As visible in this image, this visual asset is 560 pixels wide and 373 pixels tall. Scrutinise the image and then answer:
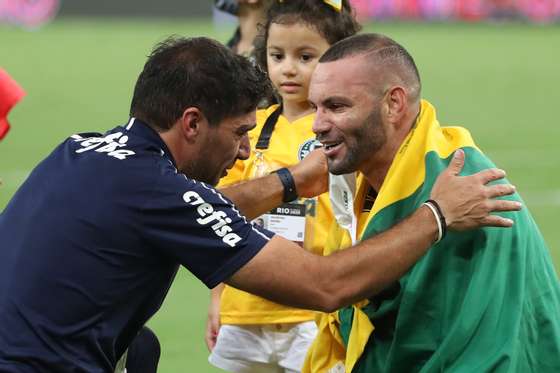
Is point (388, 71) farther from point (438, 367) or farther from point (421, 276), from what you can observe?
point (438, 367)

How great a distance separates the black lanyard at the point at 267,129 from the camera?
249 inches

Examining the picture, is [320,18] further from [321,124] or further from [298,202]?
[321,124]

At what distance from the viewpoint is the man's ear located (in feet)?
15.7

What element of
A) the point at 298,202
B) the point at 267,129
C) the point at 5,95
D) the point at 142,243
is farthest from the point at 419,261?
the point at 5,95

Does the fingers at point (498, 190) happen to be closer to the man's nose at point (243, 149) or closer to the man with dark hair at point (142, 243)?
the man with dark hair at point (142, 243)

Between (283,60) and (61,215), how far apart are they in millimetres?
2086

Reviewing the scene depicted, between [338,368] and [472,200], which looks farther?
[338,368]

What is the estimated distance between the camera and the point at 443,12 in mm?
36625

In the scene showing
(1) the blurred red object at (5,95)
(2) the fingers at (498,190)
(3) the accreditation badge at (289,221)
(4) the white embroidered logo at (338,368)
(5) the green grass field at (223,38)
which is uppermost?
(2) the fingers at (498,190)

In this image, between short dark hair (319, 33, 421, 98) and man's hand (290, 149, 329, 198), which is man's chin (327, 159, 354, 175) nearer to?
short dark hair (319, 33, 421, 98)

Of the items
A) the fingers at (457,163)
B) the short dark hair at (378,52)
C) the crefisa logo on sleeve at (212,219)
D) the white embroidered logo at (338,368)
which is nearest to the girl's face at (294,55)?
the short dark hair at (378,52)

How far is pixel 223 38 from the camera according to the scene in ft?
88.5

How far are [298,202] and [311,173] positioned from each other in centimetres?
55

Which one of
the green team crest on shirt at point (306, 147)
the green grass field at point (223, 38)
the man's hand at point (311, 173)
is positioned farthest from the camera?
the green grass field at point (223, 38)
